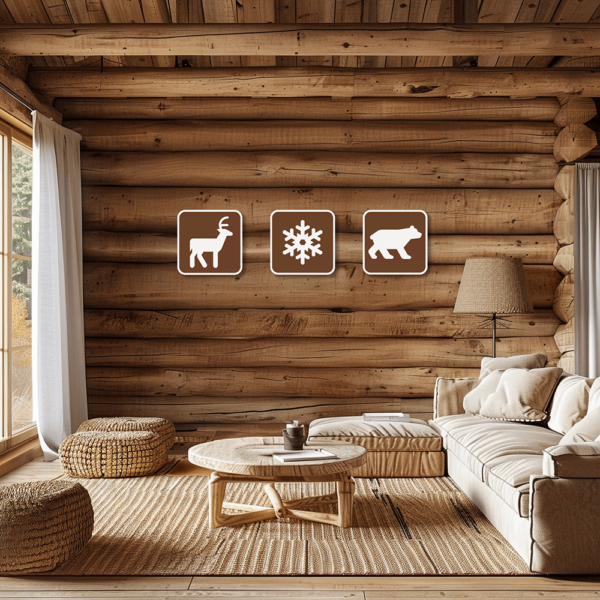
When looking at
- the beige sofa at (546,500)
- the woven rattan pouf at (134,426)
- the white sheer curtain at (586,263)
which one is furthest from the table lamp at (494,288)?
the woven rattan pouf at (134,426)

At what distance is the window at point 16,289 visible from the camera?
474 cm

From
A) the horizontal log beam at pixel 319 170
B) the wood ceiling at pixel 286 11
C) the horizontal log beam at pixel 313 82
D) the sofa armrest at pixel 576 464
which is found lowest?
the sofa armrest at pixel 576 464

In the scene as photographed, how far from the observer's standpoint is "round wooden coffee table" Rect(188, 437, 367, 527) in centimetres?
312

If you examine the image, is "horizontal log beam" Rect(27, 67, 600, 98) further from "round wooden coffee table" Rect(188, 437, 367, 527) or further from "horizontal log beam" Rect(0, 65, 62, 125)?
"round wooden coffee table" Rect(188, 437, 367, 527)

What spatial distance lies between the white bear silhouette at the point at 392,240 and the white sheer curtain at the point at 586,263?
4.65 feet

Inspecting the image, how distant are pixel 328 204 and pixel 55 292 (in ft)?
7.85

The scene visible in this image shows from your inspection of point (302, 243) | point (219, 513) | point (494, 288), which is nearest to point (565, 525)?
point (219, 513)

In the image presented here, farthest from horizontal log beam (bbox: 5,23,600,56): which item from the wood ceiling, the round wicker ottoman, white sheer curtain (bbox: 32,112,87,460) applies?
the round wicker ottoman

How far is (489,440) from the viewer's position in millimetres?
3619

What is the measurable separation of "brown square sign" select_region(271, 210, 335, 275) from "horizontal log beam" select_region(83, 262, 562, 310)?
0.09 m

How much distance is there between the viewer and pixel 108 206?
5648 millimetres

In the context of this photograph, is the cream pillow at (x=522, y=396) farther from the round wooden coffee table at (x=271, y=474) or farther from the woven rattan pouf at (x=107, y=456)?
the woven rattan pouf at (x=107, y=456)

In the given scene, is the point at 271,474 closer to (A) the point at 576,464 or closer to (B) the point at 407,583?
(B) the point at 407,583

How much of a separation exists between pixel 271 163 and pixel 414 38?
1842 millimetres
